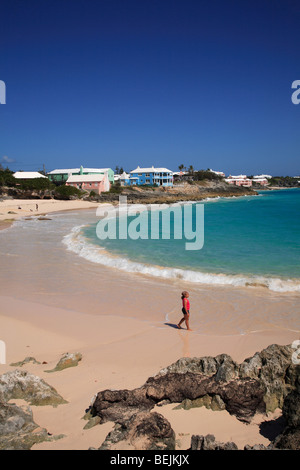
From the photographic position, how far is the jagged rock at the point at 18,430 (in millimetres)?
3512

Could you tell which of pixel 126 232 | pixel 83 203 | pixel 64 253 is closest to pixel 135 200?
pixel 83 203

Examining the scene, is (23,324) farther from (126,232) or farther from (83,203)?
(83,203)

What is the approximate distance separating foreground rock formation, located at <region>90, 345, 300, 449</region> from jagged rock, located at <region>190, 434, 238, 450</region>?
0.70m

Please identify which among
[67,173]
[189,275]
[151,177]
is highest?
[151,177]

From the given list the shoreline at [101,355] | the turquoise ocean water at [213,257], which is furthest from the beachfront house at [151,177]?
the shoreline at [101,355]

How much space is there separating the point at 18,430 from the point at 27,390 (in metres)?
0.83

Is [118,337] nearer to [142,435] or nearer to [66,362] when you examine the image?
[66,362]

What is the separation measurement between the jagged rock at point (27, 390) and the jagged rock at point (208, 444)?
2.08 metres

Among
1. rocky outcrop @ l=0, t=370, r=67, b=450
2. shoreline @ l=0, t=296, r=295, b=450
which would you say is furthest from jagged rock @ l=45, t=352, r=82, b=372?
rocky outcrop @ l=0, t=370, r=67, b=450

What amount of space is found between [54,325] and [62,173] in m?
87.3

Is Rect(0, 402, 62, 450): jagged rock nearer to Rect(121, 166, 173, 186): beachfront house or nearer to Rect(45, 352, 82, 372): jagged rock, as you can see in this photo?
Rect(45, 352, 82, 372): jagged rock

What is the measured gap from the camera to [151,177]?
104m

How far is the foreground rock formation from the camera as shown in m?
4.09

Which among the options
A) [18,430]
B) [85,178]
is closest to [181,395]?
[18,430]
